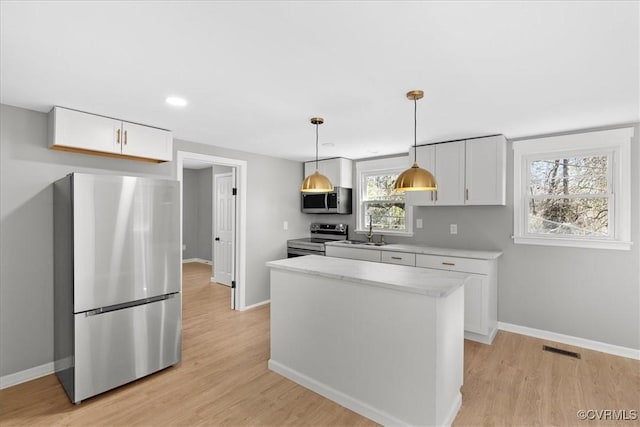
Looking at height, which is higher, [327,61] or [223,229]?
[327,61]

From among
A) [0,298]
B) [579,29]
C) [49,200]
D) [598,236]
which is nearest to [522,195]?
[598,236]

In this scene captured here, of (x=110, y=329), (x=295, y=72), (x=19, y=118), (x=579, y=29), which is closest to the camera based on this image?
(x=579, y=29)

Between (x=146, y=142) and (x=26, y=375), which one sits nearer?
(x=26, y=375)

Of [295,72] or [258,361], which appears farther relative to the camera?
[258,361]

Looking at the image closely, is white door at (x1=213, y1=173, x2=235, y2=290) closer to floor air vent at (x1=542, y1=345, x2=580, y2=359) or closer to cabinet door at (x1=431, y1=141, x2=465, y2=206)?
cabinet door at (x1=431, y1=141, x2=465, y2=206)

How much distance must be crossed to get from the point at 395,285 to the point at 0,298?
10.2 feet

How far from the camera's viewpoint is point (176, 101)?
8.18 feet

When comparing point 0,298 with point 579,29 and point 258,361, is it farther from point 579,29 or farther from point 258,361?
point 579,29

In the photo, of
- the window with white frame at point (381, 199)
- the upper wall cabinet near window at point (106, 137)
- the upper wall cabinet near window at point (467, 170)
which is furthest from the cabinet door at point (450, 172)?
the upper wall cabinet near window at point (106, 137)

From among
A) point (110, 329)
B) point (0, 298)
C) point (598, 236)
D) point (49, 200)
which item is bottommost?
point (110, 329)

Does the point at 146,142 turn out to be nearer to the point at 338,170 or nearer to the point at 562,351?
the point at 338,170

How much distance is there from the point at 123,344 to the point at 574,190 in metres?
4.56

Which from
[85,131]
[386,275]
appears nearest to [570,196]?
[386,275]

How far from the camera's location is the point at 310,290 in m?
2.52
